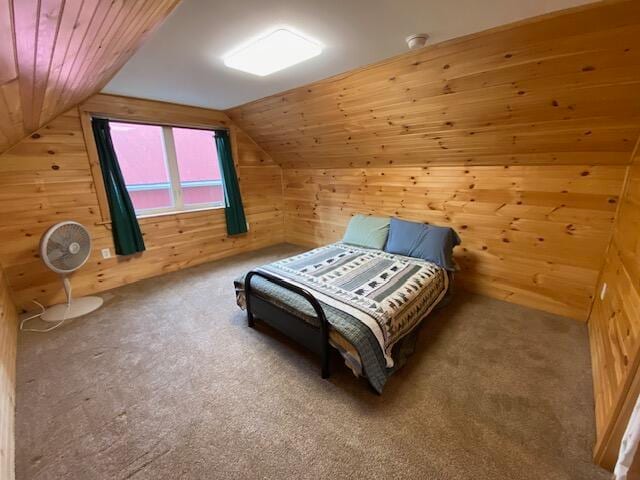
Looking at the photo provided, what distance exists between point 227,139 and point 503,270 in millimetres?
3759

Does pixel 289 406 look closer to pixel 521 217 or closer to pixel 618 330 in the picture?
pixel 618 330

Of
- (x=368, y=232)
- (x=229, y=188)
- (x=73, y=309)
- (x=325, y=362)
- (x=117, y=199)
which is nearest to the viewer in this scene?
(x=325, y=362)

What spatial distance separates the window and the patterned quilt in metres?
2.02

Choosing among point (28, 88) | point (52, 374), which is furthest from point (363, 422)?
point (28, 88)

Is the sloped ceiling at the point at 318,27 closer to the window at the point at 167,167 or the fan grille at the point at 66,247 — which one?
the window at the point at 167,167

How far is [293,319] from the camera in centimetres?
198

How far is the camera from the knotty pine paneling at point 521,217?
89.7 inches

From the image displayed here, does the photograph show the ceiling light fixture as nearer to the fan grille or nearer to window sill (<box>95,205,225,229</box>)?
the fan grille

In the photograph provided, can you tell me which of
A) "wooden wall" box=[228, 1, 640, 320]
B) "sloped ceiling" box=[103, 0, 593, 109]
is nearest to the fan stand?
"sloped ceiling" box=[103, 0, 593, 109]

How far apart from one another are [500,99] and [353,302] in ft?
5.97

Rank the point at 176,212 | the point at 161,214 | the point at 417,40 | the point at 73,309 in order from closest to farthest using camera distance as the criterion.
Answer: the point at 417,40, the point at 73,309, the point at 161,214, the point at 176,212

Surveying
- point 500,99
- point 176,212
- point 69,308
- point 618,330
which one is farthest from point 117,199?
point 618,330

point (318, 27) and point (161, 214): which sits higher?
point (318, 27)

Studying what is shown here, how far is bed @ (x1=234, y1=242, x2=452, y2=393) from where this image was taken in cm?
168
